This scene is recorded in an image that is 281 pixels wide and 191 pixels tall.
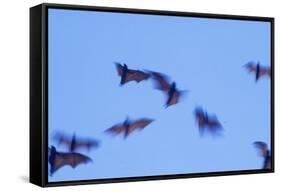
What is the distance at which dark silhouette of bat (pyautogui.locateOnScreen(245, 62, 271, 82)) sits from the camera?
311 inches

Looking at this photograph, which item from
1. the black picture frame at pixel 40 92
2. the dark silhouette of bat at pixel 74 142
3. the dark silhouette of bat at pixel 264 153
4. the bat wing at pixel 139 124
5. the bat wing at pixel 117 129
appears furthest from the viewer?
the dark silhouette of bat at pixel 264 153

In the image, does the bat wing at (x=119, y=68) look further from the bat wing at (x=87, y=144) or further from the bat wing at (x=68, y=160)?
the bat wing at (x=68, y=160)

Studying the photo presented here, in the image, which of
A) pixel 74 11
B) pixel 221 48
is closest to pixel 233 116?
pixel 221 48

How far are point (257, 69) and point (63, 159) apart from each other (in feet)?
7.78

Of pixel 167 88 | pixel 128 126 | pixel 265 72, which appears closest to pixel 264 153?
pixel 265 72

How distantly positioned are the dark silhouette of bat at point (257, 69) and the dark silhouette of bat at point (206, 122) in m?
0.68

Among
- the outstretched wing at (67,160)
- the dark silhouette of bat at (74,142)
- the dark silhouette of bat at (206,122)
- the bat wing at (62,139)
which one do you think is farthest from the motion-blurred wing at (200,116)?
the bat wing at (62,139)

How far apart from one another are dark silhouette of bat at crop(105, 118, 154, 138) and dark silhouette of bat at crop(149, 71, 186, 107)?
0.30 metres

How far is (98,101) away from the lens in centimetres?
706

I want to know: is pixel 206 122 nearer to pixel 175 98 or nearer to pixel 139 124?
pixel 175 98

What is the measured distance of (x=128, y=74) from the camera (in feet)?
23.6

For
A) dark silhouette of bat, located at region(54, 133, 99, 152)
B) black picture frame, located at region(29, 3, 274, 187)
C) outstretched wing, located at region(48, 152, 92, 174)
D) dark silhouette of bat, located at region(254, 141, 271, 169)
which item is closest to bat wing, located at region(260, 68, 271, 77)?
dark silhouette of bat, located at region(254, 141, 271, 169)

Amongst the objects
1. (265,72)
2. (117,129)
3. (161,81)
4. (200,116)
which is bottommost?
(117,129)

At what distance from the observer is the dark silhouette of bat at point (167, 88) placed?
7336mm
